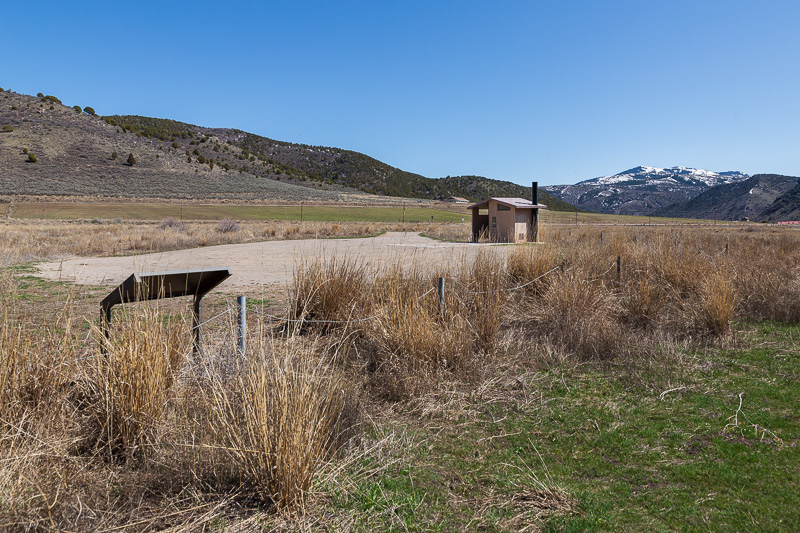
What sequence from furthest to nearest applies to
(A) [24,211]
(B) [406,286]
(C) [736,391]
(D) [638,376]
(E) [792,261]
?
(A) [24,211]
(E) [792,261]
(B) [406,286]
(D) [638,376]
(C) [736,391]

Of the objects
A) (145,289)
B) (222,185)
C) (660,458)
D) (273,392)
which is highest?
(222,185)

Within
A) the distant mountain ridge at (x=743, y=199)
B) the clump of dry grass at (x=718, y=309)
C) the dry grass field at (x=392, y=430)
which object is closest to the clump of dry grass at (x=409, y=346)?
the dry grass field at (x=392, y=430)

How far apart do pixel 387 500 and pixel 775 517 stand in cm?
203

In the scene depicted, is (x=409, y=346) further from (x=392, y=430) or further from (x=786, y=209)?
(x=786, y=209)

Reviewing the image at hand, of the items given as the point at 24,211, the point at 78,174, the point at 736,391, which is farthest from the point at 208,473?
the point at 78,174

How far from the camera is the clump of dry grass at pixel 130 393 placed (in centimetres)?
292

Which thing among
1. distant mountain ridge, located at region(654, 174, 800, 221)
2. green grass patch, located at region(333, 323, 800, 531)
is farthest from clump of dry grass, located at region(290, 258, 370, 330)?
distant mountain ridge, located at region(654, 174, 800, 221)

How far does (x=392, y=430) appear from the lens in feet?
11.9

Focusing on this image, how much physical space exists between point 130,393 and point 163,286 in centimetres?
98

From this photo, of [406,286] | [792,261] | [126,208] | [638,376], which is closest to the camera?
[638,376]

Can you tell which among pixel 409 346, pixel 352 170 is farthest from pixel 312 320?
pixel 352 170

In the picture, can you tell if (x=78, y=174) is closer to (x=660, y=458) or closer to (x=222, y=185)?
(x=222, y=185)

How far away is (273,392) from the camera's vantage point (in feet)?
8.59

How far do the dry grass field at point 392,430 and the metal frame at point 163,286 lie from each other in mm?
143
